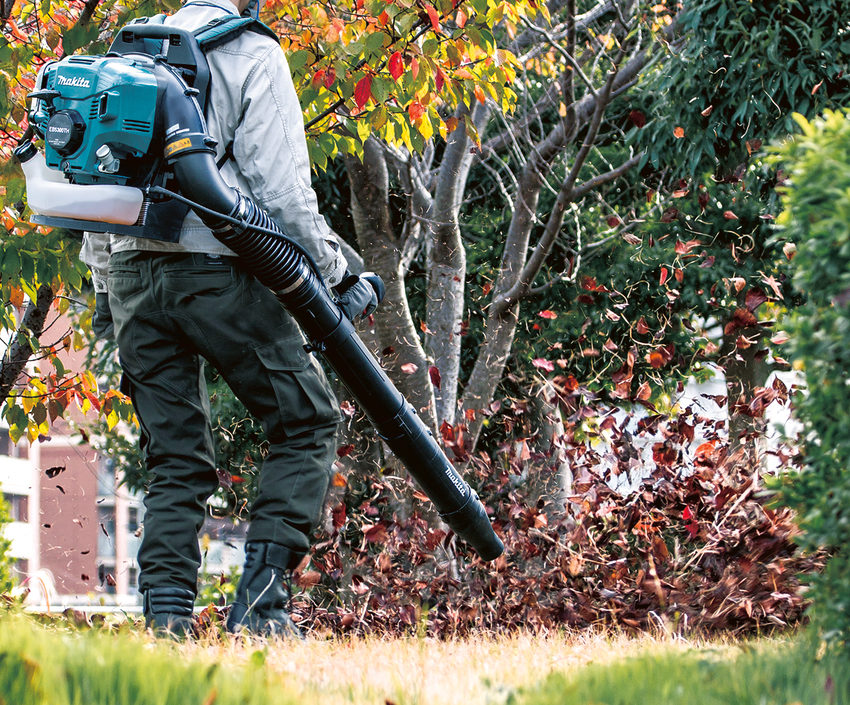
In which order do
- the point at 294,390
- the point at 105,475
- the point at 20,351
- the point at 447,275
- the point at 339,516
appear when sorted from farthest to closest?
the point at 105,475
the point at 447,275
the point at 20,351
the point at 339,516
the point at 294,390

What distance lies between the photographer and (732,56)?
7812mm

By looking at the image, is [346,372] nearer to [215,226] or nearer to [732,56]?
[215,226]

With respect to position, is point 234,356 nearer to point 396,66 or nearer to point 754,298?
point 396,66

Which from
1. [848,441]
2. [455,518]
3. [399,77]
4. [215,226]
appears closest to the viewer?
[848,441]

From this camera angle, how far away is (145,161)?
317 centimetres

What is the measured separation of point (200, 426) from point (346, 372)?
501 millimetres

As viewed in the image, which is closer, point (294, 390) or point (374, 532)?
point (294, 390)

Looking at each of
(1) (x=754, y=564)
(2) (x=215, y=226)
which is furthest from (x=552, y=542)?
(2) (x=215, y=226)

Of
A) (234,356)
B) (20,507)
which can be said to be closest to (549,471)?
(234,356)

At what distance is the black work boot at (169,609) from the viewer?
10.4 feet

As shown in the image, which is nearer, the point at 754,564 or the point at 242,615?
the point at 242,615

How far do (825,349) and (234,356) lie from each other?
1792 millimetres

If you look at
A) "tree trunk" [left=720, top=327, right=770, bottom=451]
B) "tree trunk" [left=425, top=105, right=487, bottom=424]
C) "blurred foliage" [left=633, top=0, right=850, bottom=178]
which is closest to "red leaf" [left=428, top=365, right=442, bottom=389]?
"tree trunk" [left=425, top=105, right=487, bottom=424]

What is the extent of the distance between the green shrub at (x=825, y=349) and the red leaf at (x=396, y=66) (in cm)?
291
